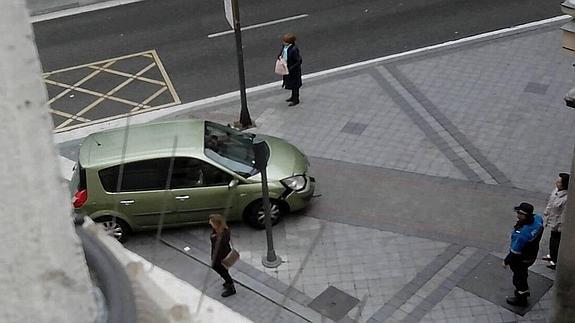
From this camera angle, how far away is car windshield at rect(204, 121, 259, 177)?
32.0ft

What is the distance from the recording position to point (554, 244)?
891 centimetres

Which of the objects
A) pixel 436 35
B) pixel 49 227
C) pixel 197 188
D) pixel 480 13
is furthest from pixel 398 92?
pixel 49 227

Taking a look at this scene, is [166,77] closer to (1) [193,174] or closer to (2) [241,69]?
(2) [241,69]

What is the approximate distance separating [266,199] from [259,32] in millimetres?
7511

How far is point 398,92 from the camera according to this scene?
13117mm

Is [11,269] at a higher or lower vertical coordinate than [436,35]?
higher

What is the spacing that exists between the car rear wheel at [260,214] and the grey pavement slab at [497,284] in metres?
2.43

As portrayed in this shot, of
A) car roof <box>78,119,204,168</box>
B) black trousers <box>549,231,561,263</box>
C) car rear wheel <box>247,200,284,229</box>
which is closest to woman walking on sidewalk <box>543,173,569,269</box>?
black trousers <box>549,231,561,263</box>

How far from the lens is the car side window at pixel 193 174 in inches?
368

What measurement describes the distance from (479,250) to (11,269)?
346 inches

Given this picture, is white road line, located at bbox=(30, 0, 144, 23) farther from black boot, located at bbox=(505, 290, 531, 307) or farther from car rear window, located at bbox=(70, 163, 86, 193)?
black boot, located at bbox=(505, 290, 531, 307)

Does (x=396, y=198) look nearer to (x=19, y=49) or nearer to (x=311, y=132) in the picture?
(x=311, y=132)

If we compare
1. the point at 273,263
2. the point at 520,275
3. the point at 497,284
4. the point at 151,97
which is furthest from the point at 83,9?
the point at 520,275

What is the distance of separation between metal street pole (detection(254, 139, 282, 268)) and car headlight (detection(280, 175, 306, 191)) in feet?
2.68
